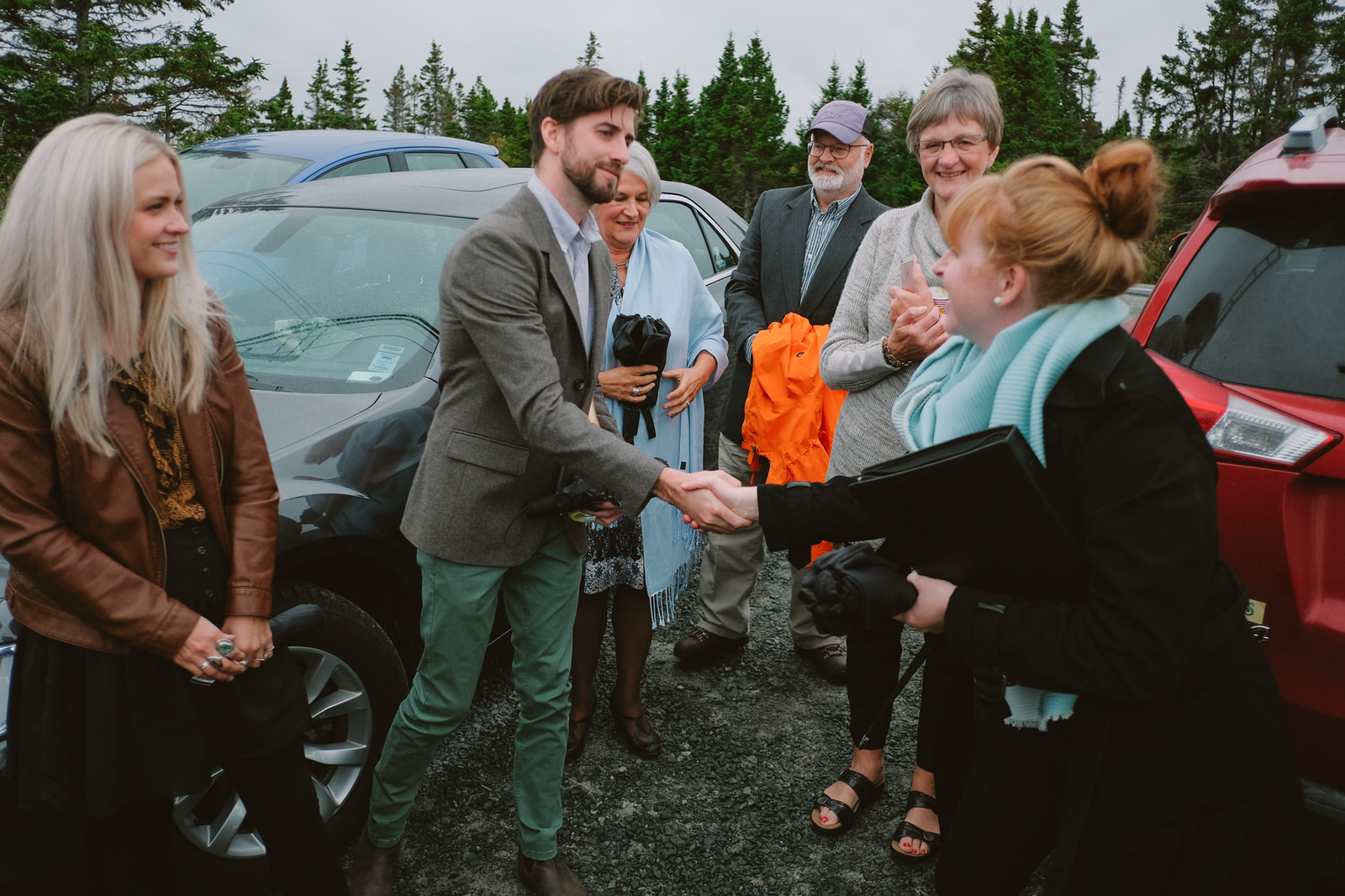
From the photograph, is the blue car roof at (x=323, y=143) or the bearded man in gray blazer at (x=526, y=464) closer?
the bearded man in gray blazer at (x=526, y=464)

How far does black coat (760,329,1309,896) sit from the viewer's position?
4.33 ft

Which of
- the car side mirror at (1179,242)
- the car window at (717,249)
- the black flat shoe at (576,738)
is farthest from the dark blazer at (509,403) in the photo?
the car window at (717,249)

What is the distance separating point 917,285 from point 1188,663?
136 cm

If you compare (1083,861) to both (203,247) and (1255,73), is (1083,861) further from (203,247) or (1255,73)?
(1255,73)

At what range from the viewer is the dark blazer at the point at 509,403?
2.03 m

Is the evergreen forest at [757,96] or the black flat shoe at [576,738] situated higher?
the evergreen forest at [757,96]

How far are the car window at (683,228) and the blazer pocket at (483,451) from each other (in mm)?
2900

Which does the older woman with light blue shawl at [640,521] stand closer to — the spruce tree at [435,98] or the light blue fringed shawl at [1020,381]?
the light blue fringed shawl at [1020,381]

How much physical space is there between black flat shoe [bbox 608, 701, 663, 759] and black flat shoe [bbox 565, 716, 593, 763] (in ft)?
0.37

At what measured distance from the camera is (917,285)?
2.51 meters

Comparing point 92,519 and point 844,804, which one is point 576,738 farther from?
point 92,519

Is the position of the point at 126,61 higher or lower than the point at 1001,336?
higher

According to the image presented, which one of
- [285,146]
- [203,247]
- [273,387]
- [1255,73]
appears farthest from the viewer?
[1255,73]

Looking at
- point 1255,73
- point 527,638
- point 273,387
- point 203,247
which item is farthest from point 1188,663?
point 1255,73
